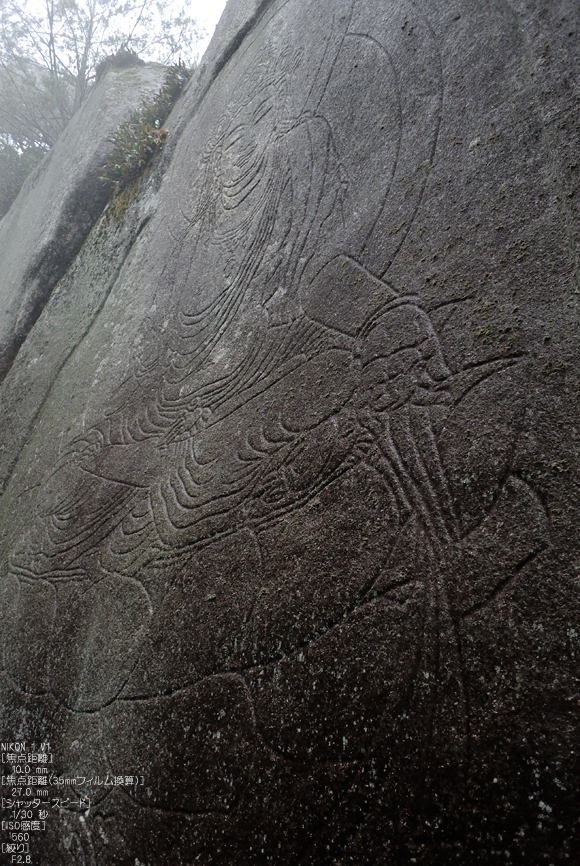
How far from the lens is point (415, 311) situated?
1.64 metres

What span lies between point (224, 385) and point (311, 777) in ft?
5.10

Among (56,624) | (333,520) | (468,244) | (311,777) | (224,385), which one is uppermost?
(468,244)

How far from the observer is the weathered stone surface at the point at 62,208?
15.5 ft

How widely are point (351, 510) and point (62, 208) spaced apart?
196 inches

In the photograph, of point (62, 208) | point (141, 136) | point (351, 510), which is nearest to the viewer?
point (351, 510)

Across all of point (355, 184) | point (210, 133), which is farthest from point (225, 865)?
point (210, 133)

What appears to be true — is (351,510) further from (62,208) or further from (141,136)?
(62,208)

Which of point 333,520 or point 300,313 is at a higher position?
point 300,313

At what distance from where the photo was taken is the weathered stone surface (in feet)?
15.5

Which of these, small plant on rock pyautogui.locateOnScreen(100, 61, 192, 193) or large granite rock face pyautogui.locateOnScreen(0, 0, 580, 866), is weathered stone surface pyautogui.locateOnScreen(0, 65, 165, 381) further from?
large granite rock face pyautogui.locateOnScreen(0, 0, 580, 866)

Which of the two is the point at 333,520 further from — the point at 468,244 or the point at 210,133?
the point at 210,133

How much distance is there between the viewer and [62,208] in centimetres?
498

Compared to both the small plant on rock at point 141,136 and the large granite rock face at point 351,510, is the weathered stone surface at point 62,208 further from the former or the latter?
the large granite rock face at point 351,510

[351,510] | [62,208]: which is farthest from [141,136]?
[351,510]
